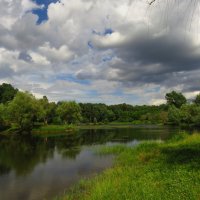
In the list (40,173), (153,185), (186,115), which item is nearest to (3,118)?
(40,173)

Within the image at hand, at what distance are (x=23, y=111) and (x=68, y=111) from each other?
31.8 meters

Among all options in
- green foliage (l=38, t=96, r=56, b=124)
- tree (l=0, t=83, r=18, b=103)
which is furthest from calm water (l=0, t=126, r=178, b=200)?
tree (l=0, t=83, r=18, b=103)

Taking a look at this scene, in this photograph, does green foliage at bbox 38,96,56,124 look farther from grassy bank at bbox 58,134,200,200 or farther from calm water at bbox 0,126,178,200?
grassy bank at bbox 58,134,200,200

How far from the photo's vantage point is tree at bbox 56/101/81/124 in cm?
10444

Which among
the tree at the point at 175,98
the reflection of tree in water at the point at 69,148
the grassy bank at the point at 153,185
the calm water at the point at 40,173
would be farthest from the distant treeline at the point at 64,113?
the grassy bank at the point at 153,185

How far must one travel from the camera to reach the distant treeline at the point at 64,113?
76.6 meters

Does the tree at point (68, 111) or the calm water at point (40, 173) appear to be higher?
the tree at point (68, 111)

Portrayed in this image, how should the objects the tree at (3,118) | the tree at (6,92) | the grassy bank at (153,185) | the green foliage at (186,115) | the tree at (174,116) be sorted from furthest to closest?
1. the tree at (174,116)
2. the tree at (6,92)
3. the green foliage at (186,115)
4. the tree at (3,118)
5. the grassy bank at (153,185)

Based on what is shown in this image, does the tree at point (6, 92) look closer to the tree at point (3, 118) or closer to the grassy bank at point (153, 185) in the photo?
the tree at point (3, 118)

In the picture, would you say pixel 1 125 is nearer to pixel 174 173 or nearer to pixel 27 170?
pixel 27 170

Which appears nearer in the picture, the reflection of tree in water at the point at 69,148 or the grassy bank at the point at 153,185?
the grassy bank at the point at 153,185

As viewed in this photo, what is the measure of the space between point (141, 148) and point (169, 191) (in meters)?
19.7

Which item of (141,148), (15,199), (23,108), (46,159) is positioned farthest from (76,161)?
(23,108)

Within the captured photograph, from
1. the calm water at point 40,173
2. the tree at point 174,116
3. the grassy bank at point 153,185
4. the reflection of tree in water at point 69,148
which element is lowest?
the calm water at point 40,173
